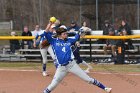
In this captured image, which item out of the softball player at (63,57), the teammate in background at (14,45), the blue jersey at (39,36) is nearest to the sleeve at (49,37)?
the softball player at (63,57)

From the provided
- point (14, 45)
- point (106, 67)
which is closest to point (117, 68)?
point (106, 67)

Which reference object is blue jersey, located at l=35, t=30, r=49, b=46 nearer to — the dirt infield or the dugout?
the dirt infield

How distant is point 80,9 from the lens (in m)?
22.5

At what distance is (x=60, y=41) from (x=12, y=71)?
6624mm

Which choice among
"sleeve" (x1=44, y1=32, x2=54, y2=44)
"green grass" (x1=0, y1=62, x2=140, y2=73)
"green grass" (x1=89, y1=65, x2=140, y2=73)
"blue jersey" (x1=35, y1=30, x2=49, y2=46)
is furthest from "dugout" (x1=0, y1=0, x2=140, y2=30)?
"sleeve" (x1=44, y1=32, x2=54, y2=44)

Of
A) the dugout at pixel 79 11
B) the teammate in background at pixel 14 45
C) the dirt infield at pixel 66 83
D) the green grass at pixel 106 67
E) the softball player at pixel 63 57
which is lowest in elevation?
the green grass at pixel 106 67

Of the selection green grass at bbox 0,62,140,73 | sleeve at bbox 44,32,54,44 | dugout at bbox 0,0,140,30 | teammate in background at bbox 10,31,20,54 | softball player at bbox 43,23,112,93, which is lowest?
green grass at bbox 0,62,140,73

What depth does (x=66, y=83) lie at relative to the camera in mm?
12898

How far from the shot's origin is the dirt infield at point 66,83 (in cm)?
1163

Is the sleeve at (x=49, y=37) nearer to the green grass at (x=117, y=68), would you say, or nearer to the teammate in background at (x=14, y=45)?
the green grass at (x=117, y=68)

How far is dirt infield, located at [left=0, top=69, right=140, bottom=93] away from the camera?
38.2 ft

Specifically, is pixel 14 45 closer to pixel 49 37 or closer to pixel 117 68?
pixel 117 68

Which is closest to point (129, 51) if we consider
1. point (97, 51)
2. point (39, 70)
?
point (97, 51)

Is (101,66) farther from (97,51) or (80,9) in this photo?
(80,9)
